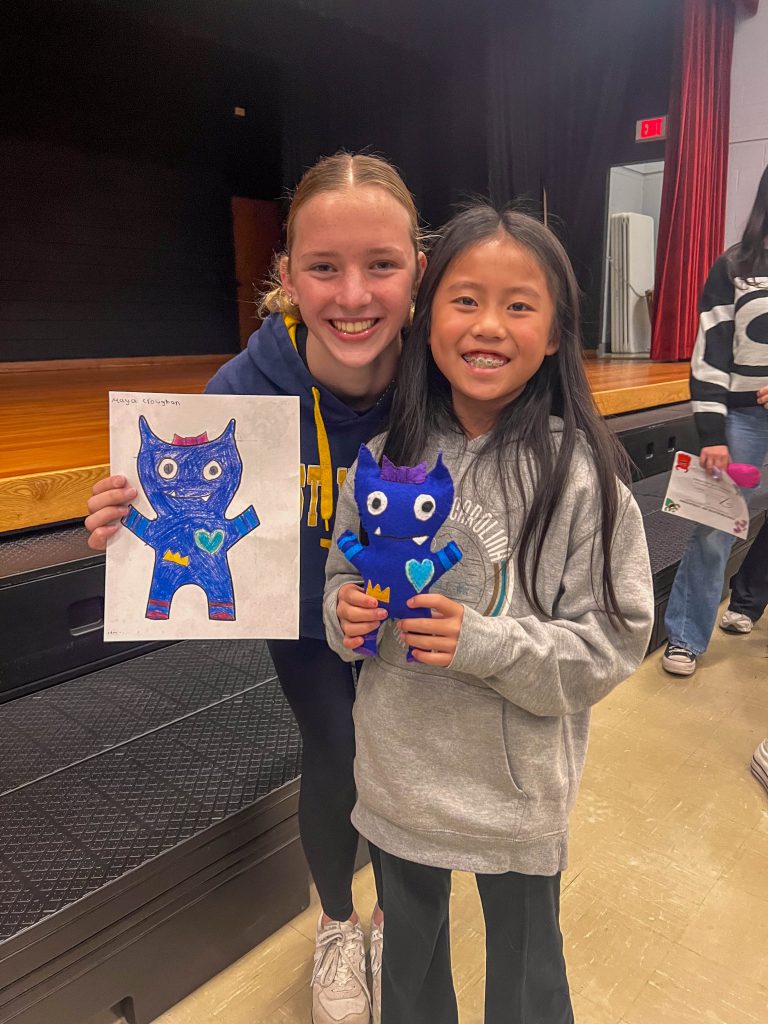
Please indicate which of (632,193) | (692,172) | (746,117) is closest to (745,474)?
(692,172)

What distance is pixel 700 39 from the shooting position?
176 inches

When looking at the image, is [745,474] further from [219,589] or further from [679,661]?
[219,589]

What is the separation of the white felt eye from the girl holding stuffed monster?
0.12ft

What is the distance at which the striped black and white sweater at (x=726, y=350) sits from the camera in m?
1.70

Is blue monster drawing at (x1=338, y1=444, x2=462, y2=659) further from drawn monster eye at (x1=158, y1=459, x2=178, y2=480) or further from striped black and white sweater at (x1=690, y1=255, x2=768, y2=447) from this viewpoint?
striped black and white sweater at (x1=690, y1=255, x2=768, y2=447)

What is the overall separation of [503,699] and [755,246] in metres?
1.50

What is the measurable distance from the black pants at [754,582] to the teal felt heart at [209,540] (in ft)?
6.21

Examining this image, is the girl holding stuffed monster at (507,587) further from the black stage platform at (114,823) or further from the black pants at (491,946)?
the black stage platform at (114,823)

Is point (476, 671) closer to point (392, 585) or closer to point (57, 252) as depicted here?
point (392, 585)

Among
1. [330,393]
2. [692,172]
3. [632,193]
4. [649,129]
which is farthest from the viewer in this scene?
[632,193]

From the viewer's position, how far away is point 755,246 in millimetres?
1685

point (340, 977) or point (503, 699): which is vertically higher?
point (503, 699)

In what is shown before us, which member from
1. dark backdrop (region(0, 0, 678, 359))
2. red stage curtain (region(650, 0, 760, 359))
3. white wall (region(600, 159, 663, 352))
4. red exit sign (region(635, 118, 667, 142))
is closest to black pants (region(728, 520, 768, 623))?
red stage curtain (region(650, 0, 760, 359))

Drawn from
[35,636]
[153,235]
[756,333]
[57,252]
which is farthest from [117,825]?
[153,235]
